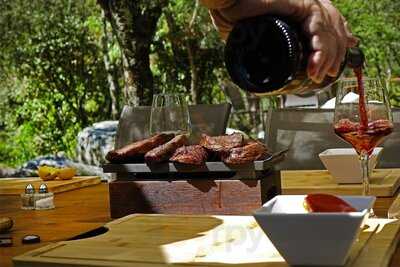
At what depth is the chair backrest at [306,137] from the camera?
2.47 metres

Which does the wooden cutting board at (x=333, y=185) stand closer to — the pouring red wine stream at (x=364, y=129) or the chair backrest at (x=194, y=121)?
the pouring red wine stream at (x=364, y=129)

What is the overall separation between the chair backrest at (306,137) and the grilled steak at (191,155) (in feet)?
3.37

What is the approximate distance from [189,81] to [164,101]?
601 cm

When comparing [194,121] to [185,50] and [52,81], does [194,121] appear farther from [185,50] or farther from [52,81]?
[52,81]

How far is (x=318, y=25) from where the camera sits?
0.94 meters

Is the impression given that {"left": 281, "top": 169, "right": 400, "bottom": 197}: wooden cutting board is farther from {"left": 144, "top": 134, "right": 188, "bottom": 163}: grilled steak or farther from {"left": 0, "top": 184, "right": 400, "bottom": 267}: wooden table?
{"left": 144, "top": 134, "right": 188, "bottom": 163}: grilled steak

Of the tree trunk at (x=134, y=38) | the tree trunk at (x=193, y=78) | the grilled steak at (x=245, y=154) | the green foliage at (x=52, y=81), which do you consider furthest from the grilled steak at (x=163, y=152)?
the green foliage at (x=52, y=81)

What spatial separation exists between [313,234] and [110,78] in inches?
264

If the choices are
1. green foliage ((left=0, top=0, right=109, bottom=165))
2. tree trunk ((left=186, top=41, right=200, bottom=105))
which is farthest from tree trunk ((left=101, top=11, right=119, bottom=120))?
tree trunk ((left=186, top=41, right=200, bottom=105))

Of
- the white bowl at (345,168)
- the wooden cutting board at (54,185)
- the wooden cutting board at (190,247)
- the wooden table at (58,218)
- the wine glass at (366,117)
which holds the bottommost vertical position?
the wooden table at (58,218)

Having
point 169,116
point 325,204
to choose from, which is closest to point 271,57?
point 325,204

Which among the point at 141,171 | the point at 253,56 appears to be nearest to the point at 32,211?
the point at 141,171

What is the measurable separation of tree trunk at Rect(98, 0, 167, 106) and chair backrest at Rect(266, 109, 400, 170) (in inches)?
116

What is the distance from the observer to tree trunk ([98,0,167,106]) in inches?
218
